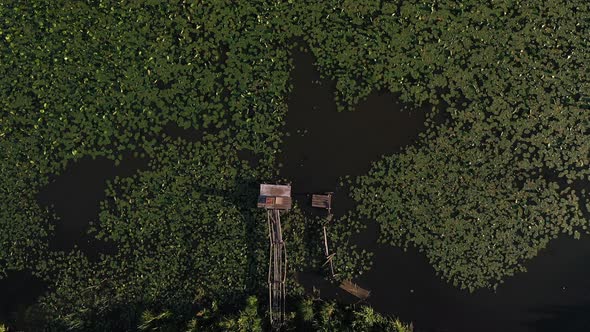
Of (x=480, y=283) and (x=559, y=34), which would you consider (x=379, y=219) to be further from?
(x=559, y=34)

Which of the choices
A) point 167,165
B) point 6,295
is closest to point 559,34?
point 167,165

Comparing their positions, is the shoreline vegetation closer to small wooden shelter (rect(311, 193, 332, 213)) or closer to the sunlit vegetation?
the sunlit vegetation

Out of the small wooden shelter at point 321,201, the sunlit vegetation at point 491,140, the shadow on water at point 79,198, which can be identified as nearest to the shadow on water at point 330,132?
the small wooden shelter at point 321,201

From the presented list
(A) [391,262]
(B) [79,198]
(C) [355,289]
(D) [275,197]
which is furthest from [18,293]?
(A) [391,262]

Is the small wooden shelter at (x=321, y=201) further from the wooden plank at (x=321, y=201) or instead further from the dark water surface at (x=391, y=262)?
the dark water surface at (x=391, y=262)

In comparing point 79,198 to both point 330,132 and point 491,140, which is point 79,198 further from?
point 491,140

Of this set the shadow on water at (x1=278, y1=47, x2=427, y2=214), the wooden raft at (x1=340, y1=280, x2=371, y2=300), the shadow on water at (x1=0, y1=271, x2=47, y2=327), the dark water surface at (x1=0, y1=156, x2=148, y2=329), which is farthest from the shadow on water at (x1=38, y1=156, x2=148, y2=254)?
the wooden raft at (x1=340, y1=280, x2=371, y2=300)

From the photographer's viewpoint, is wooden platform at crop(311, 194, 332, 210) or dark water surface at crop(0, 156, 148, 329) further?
dark water surface at crop(0, 156, 148, 329)
